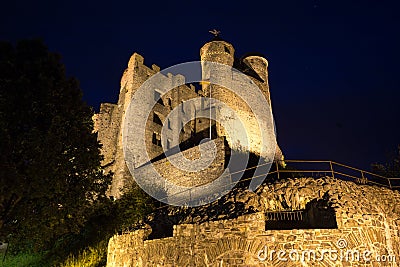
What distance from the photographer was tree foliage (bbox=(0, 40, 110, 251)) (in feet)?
29.8

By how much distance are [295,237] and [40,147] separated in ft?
26.5

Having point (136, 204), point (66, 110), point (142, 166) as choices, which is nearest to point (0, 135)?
point (66, 110)

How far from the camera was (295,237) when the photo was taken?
971 centimetres

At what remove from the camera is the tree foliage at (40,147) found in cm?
907

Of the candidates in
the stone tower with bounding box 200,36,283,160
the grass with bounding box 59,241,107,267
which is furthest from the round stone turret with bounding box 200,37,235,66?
the grass with bounding box 59,241,107,267

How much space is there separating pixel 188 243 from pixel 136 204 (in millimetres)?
7485

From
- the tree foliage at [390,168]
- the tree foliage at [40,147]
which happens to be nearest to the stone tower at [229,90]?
the tree foliage at [390,168]

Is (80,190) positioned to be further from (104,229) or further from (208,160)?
(208,160)

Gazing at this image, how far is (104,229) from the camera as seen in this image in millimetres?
15797

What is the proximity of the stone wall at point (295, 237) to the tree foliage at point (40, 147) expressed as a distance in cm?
352

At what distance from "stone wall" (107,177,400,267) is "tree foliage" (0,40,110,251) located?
352 centimetres

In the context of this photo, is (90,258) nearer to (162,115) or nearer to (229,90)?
(229,90)

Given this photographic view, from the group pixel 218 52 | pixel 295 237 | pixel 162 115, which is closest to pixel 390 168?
pixel 295 237

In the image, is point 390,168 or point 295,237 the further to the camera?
point 390,168
